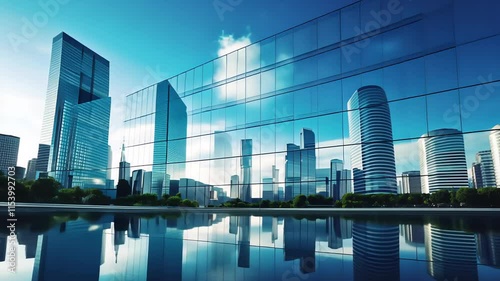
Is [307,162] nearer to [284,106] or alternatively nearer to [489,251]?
[284,106]

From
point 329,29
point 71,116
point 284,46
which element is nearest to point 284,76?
point 284,46

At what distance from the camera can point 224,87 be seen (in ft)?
80.8

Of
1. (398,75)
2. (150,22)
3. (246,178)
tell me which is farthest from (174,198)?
(398,75)

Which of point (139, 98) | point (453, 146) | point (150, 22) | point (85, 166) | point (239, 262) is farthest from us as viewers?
point (85, 166)

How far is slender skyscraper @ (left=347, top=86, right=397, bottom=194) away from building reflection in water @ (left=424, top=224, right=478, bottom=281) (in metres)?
12.8

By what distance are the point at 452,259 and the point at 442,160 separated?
48.7ft

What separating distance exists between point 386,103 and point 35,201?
21548 millimetres

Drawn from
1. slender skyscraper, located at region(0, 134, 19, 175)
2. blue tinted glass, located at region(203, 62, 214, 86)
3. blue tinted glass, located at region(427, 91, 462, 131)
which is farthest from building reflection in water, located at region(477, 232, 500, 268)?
slender skyscraper, located at region(0, 134, 19, 175)

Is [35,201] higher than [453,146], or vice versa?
[453,146]

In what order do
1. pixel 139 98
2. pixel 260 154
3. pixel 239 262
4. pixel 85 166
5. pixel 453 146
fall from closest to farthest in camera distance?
pixel 239 262 < pixel 453 146 < pixel 260 154 < pixel 139 98 < pixel 85 166

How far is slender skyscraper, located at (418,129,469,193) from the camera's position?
1538 cm

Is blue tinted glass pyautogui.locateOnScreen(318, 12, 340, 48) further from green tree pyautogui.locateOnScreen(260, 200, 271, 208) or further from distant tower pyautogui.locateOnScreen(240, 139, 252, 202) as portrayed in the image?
green tree pyautogui.locateOnScreen(260, 200, 271, 208)

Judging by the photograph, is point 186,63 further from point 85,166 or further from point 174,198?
point 85,166

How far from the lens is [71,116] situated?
3004 inches
